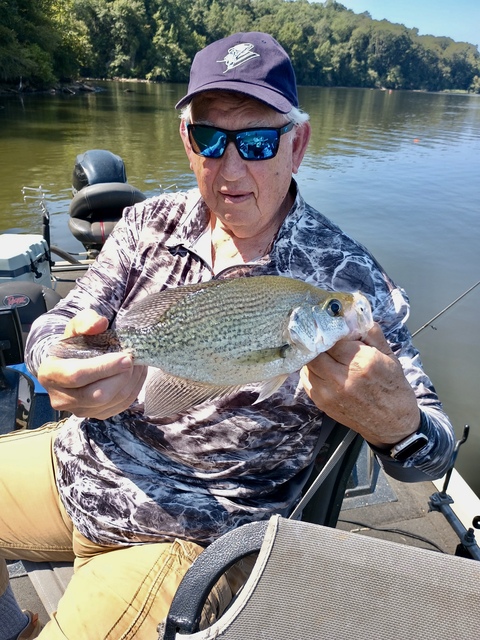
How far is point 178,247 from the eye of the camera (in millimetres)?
2182

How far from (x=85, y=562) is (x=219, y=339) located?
1038 millimetres


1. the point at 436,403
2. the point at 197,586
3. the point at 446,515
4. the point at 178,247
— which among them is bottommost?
the point at 446,515

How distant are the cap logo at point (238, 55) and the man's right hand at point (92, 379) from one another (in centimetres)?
111

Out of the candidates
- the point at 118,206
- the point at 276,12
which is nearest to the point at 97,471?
the point at 118,206

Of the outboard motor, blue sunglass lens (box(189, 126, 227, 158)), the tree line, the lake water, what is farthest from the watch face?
the tree line

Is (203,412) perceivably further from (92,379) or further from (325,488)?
(325,488)

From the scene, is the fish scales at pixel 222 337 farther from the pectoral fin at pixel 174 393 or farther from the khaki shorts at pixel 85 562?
the khaki shorts at pixel 85 562

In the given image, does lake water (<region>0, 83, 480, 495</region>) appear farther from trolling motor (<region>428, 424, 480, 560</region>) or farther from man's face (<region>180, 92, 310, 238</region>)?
man's face (<region>180, 92, 310, 238</region>)

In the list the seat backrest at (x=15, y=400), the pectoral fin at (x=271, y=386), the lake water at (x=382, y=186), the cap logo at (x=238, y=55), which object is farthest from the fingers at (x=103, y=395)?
the lake water at (x=382, y=186)

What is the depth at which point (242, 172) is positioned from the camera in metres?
1.97

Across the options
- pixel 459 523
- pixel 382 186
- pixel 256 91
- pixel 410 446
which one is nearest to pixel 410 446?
pixel 410 446

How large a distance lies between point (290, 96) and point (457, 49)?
20651cm

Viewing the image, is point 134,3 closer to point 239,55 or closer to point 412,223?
point 412,223

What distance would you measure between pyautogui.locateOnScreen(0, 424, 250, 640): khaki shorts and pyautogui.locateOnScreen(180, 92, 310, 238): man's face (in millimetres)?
1285
